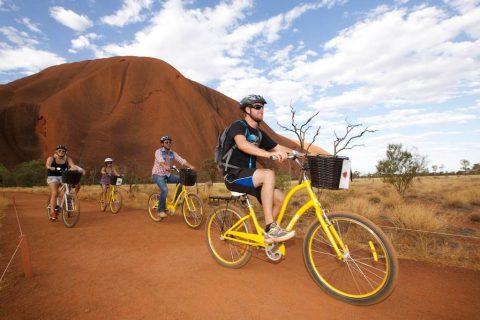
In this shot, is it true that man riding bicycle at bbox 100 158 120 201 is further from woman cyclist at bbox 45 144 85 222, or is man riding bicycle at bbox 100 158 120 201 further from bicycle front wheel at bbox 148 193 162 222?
bicycle front wheel at bbox 148 193 162 222

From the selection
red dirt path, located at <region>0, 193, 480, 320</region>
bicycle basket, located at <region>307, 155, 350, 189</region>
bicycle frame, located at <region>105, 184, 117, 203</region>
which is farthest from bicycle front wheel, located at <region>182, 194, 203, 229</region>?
bicycle basket, located at <region>307, 155, 350, 189</region>

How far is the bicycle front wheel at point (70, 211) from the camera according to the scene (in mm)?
7938

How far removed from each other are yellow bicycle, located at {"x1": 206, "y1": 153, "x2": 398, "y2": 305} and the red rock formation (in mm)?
54352

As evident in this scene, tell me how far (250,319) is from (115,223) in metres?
6.67

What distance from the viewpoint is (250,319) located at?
9.72ft

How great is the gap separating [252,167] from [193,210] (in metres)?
3.95

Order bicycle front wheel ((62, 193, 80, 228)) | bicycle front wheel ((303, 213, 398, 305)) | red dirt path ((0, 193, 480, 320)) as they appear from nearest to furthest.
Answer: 1. bicycle front wheel ((303, 213, 398, 305))
2. red dirt path ((0, 193, 480, 320))
3. bicycle front wheel ((62, 193, 80, 228))

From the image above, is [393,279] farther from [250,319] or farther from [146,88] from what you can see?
[146,88]

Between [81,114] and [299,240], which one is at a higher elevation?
[81,114]

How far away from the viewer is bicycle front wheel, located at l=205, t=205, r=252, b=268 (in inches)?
172

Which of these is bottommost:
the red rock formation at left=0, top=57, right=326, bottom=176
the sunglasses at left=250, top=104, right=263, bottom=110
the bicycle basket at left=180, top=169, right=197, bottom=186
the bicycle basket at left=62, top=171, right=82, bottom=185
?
the bicycle basket at left=62, top=171, right=82, bottom=185

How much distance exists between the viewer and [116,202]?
1061cm

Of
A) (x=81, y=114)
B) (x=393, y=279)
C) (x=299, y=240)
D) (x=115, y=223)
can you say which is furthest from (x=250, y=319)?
(x=81, y=114)

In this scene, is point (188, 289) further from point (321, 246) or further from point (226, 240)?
point (321, 246)
